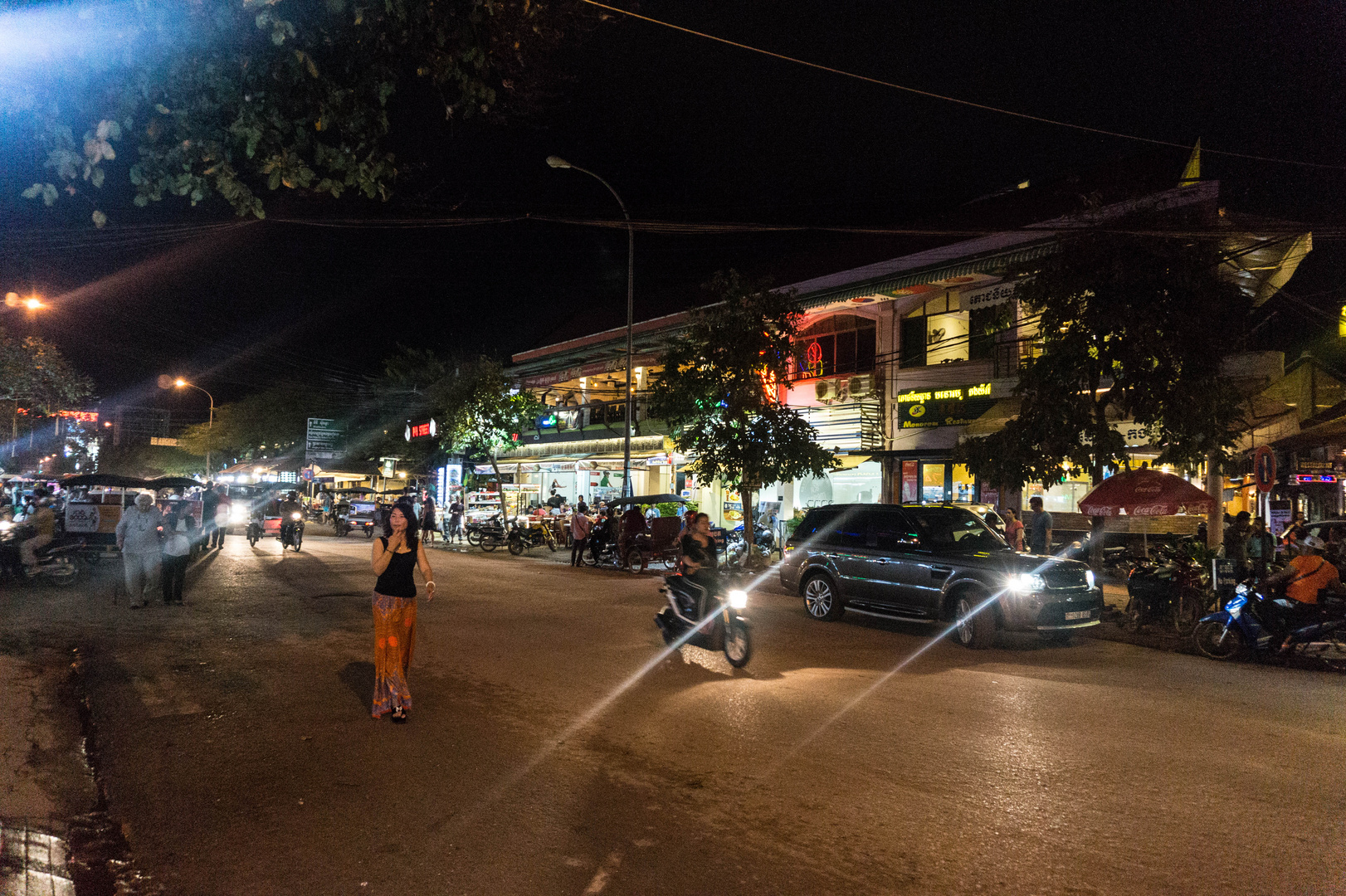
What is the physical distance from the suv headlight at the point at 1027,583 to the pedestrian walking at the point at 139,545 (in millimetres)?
12551

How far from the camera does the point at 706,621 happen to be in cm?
1020

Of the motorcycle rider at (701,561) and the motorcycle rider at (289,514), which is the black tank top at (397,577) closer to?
Answer: the motorcycle rider at (701,561)

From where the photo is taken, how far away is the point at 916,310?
2494 centimetres

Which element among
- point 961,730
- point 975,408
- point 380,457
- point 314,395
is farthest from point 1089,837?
point 314,395

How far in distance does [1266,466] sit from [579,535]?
15733 mm

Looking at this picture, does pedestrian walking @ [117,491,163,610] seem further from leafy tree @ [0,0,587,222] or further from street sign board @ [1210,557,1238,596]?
street sign board @ [1210,557,1238,596]

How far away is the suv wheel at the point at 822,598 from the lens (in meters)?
13.5

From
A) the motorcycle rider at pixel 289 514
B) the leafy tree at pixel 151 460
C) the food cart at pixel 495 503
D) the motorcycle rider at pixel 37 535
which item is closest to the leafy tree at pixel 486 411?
the food cart at pixel 495 503


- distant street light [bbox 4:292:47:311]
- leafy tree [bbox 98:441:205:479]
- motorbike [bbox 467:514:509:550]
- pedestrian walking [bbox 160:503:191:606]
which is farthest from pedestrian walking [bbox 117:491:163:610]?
leafy tree [bbox 98:441:205:479]

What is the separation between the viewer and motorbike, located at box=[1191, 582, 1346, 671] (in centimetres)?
1027

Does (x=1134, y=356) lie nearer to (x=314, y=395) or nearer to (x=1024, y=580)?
(x=1024, y=580)

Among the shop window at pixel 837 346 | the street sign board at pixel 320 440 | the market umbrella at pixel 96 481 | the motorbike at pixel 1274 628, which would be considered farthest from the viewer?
the street sign board at pixel 320 440

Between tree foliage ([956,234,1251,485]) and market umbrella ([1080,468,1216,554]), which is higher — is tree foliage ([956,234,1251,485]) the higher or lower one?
the higher one

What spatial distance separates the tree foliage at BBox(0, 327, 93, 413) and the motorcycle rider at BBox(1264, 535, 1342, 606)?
27.6 m
